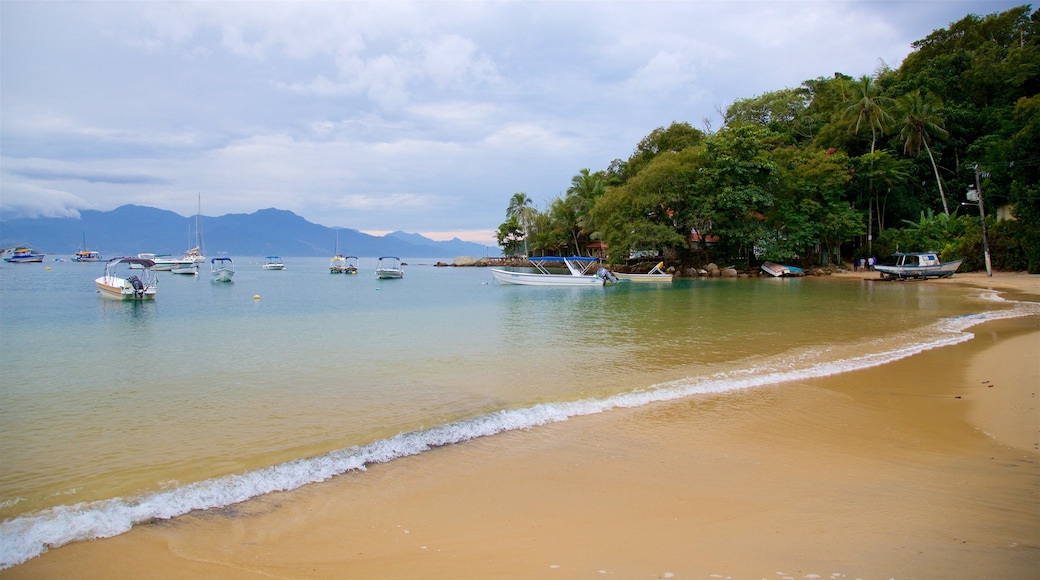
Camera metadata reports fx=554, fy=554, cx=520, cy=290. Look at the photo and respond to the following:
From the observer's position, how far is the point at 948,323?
16.7 metres

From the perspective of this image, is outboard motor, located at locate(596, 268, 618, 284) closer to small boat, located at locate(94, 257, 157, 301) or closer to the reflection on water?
the reflection on water

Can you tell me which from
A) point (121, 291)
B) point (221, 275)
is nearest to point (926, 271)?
point (121, 291)

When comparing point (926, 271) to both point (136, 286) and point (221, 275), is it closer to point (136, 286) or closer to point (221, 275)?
point (136, 286)

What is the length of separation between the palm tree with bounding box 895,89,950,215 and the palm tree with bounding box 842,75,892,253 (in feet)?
3.87

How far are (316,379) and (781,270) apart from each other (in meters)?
43.3

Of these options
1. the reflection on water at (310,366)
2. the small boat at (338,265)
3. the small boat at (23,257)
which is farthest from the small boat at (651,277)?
the small boat at (23,257)

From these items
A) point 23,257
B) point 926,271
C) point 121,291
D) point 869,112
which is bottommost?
point 121,291

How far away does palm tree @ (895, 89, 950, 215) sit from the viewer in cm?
4237

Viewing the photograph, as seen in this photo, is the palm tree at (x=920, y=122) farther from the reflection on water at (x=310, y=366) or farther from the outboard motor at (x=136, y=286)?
the outboard motor at (x=136, y=286)

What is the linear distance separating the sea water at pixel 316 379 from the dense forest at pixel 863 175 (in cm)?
2198

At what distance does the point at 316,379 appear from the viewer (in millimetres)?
10562

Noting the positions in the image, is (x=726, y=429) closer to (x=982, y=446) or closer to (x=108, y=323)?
(x=982, y=446)

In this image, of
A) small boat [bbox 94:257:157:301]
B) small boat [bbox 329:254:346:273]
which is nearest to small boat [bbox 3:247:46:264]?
small boat [bbox 329:254:346:273]

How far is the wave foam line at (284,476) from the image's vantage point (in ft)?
14.6
